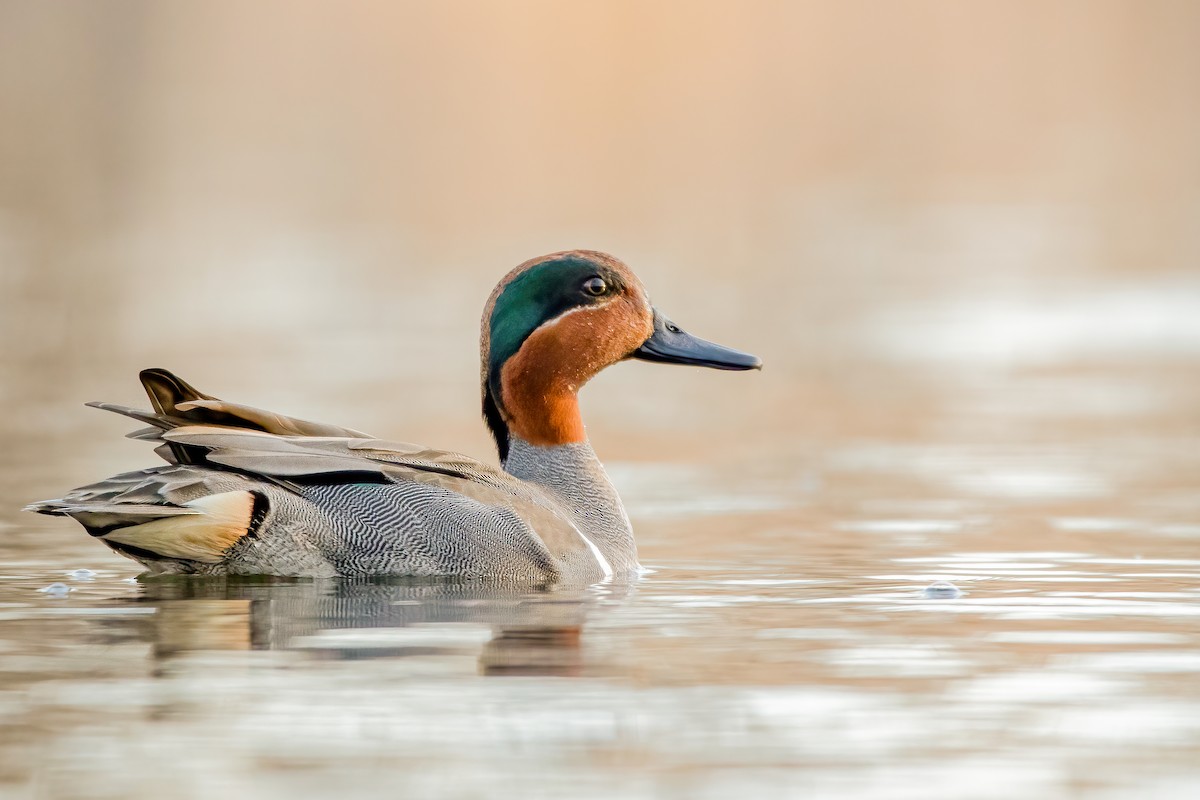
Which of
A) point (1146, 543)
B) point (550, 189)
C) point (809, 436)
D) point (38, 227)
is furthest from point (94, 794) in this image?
point (550, 189)

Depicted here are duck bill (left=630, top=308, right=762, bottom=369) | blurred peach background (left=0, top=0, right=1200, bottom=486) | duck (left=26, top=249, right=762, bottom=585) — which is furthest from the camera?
blurred peach background (left=0, top=0, right=1200, bottom=486)

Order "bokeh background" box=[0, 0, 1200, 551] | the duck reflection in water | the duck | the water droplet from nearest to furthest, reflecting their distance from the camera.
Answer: the duck reflection in water, the duck, the water droplet, "bokeh background" box=[0, 0, 1200, 551]

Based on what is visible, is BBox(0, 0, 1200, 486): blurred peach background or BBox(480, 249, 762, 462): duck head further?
BBox(0, 0, 1200, 486): blurred peach background

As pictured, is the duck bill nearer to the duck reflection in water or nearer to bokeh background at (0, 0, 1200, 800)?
bokeh background at (0, 0, 1200, 800)

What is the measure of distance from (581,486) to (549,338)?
0.68 meters

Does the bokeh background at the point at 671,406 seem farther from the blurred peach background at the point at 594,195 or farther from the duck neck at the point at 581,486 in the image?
the duck neck at the point at 581,486

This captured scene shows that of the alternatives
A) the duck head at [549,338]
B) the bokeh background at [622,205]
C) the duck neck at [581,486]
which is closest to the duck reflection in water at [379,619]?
the duck neck at [581,486]

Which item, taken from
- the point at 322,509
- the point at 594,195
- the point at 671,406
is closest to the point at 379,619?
the point at 322,509

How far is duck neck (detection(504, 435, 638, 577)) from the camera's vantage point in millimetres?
9344

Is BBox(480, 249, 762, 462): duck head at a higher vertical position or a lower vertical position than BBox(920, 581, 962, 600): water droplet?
higher

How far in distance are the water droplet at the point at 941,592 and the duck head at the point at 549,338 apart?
1910mm

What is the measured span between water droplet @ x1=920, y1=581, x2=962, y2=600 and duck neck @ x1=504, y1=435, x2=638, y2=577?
135 cm

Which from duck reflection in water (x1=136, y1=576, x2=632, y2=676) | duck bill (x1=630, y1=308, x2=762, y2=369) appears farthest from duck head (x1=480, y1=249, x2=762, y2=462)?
duck reflection in water (x1=136, y1=576, x2=632, y2=676)

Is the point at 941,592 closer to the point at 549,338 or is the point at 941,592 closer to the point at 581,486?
Answer: the point at 581,486
